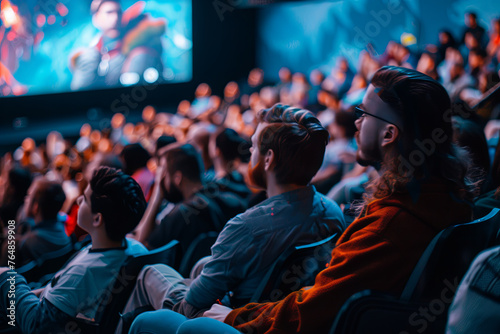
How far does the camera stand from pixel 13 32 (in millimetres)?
7996

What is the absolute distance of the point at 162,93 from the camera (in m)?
9.83

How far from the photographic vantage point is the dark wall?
8539mm

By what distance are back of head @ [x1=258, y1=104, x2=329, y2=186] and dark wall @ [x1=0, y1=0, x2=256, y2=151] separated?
7407 millimetres

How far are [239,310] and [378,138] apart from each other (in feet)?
1.80

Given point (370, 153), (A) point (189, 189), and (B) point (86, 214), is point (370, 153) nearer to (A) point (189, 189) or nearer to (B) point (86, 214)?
(B) point (86, 214)

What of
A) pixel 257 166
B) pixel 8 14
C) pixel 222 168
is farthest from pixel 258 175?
pixel 8 14

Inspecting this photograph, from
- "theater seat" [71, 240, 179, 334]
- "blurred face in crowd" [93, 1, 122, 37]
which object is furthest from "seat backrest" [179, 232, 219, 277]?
"blurred face in crowd" [93, 1, 122, 37]

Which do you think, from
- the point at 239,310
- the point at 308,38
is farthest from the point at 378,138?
the point at 308,38

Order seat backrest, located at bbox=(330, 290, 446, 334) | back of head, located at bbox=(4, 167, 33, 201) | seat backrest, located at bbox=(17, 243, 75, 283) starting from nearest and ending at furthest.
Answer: seat backrest, located at bbox=(330, 290, 446, 334) → seat backrest, located at bbox=(17, 243, 75, 283) → back of head, located at bbox=(4, 167, 33, 201)

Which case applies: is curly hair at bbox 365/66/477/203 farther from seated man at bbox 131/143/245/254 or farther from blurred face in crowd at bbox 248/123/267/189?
seated man at bbox 131/143/245/254

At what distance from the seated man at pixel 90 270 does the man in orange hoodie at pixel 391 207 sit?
1.47 feet

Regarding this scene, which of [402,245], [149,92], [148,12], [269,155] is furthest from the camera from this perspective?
[149,92]

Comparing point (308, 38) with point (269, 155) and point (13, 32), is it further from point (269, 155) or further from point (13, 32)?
point (269, 155)

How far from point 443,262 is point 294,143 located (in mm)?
549
